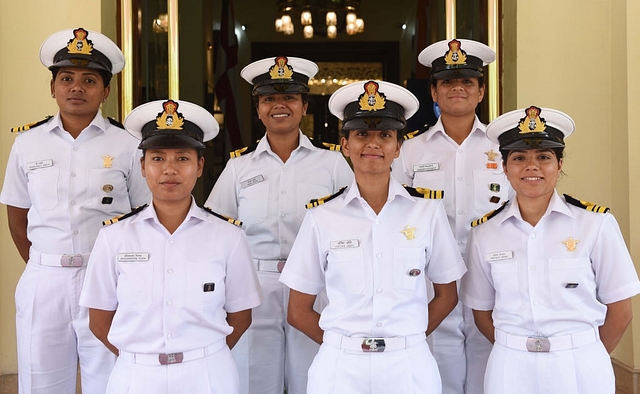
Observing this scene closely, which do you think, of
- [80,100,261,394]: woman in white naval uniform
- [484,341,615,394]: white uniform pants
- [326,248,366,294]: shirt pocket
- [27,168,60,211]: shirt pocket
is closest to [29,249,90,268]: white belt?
[27,168,60,211]: shirt pocket

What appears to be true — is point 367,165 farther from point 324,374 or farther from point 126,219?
point 126,219

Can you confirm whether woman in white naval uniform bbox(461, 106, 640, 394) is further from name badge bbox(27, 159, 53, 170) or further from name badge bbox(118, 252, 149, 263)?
name badge bbox(27, 159, 53, 170)

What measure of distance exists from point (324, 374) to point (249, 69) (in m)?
1.68

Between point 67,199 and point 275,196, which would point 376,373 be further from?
point 67,199

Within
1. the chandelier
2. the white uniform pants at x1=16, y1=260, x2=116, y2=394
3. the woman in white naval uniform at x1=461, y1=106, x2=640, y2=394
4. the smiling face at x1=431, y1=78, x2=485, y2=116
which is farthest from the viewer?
the chandelier

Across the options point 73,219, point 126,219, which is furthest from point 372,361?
point 73,219

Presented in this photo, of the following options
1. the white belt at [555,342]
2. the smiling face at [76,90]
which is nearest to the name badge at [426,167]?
the white belt at [555,342]

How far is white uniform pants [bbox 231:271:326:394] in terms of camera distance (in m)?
3.34

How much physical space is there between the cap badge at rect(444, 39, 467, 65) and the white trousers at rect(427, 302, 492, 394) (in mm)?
1204

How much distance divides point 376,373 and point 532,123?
118 cm

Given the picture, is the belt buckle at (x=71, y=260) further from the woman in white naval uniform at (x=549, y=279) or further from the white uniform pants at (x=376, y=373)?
the woman in white naval uniform at (x=549, y=279)

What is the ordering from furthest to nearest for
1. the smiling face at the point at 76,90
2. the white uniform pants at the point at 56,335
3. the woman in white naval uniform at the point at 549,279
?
the smiling face at the point at 76,90, the white uniform pants at the point at 56,335, the woman in white naval uniform at the point at 549,279

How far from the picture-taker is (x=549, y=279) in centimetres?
268

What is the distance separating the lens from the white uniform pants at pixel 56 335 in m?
3.19
